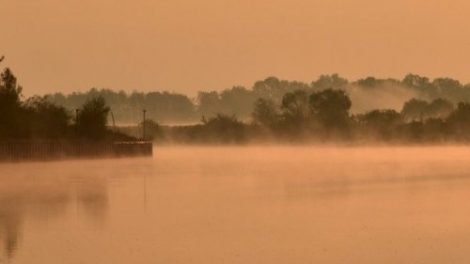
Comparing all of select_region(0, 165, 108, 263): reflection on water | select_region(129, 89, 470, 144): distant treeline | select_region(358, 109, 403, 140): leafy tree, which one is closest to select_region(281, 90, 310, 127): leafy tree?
select_region(129, 89, 470, 144): distant treeline

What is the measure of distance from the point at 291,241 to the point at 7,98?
64.8 meters

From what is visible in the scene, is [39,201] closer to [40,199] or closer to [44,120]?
[40,199]

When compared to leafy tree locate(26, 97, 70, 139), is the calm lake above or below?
below

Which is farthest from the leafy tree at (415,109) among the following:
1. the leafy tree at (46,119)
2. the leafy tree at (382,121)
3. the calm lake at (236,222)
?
the calm lake at (236,222)

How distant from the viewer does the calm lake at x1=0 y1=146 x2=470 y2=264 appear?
69.5 feet

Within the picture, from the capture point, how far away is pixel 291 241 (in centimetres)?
2352

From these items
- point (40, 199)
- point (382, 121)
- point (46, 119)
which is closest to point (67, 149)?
point (46, 119)

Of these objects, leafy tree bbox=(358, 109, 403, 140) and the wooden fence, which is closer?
the wooden fence

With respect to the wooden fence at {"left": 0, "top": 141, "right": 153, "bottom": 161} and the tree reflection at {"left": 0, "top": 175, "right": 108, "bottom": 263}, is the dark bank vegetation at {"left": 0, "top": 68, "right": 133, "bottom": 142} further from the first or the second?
the tree reflection at {"left": 0, "top": 175, "right": 108, "bottom": 263}

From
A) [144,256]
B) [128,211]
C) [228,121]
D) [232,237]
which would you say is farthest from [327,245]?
[228,121]

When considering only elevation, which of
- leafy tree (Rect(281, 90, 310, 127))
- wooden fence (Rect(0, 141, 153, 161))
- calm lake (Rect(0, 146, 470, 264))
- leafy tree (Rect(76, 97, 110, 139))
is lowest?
calm lake (Rect(0, 146, 470, 264))

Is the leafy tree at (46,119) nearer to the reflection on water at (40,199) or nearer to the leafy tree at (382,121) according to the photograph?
the reflection on water at (40,199)

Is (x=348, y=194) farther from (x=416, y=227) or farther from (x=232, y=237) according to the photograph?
(x=232, y=237)

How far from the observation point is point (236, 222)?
28234mm
